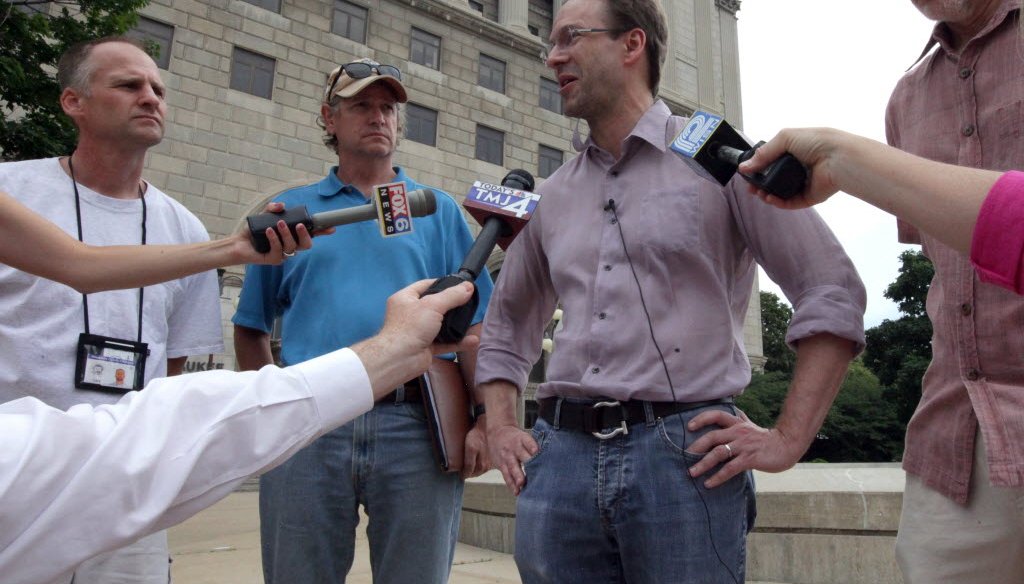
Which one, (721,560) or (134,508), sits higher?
(134,508)

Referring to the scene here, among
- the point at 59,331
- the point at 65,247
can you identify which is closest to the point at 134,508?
the point at 65,247

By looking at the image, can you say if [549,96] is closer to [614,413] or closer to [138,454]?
[614,413]

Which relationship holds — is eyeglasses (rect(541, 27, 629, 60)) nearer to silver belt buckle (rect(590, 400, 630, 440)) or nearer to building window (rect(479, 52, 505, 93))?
silver belt buckle (rect(590, 400, 630, 440))

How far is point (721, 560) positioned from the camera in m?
2.02

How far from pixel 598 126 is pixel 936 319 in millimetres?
1230

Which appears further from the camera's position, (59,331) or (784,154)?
(59,331)

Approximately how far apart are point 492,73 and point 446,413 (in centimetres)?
2170

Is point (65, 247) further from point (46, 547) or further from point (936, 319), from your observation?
point (936, 319)

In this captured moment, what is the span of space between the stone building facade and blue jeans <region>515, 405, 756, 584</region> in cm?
1207

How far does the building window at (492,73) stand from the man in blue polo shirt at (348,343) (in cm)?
2030


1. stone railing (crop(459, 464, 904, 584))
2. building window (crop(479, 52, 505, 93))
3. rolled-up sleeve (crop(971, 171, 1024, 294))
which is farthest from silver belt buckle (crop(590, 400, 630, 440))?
building window (crop(479, 52, 505, 93))

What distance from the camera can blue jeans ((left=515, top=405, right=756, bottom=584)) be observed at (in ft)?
6.64

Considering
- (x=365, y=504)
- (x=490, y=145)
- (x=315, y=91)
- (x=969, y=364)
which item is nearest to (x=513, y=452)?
(x=365, y=504)

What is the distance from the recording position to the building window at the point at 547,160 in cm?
2377
